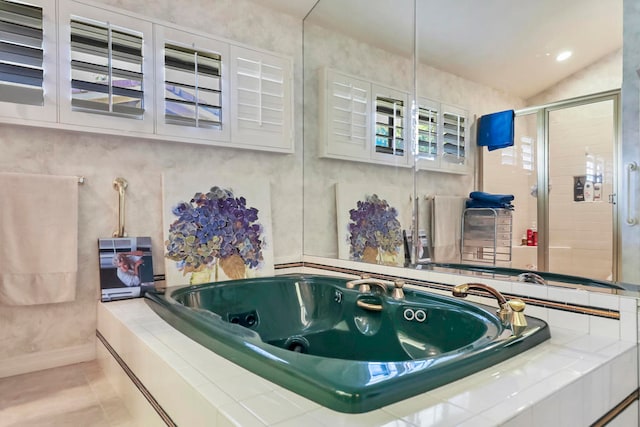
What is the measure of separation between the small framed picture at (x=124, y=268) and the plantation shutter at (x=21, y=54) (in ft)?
2.48

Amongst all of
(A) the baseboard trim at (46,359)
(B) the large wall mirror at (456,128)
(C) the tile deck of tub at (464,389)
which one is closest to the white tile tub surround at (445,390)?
(C) the tile deck of tub at (464,389)

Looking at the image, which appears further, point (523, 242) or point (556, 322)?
point (523, 242)

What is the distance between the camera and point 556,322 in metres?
1.47

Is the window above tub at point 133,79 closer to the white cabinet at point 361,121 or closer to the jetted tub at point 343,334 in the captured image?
the white cabinet at point 361,121

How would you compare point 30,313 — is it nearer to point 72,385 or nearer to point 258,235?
point 72,385

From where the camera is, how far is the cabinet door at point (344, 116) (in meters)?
2.70

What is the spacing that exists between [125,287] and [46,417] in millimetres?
684

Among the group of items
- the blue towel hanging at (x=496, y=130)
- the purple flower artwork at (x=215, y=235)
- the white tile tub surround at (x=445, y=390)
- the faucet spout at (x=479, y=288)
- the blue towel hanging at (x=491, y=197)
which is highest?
the blue towel hanging at (x=496, y=130)

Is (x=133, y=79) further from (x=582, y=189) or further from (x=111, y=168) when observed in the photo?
(x=582, y=189)

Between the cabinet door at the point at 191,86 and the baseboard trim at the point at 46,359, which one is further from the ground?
the cabinet door at the point at 191,86

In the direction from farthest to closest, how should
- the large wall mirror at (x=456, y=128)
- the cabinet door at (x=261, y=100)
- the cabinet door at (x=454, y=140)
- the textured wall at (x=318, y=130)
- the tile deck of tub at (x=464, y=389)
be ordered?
1. the cabinet door at (x=261, y=100)
2. the textured wall at (x=318, y=130)
3. the cabinet door at (x=454, y=140)
4. the large wall mirror at (x=456, y=128)
5. the tile deck of tub at (x=464, y=389)

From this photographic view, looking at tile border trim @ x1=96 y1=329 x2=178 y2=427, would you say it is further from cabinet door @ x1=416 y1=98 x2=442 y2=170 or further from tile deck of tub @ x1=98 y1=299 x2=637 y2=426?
cabinet door @ x1=416 y1=98 x2=442 y2=170

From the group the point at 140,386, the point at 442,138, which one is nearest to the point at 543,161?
the point at 442,138

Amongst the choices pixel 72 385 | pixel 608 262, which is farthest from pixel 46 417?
pixel 608 262
